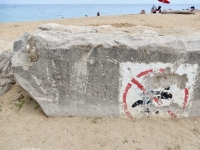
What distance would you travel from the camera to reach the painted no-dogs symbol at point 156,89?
2.83 m

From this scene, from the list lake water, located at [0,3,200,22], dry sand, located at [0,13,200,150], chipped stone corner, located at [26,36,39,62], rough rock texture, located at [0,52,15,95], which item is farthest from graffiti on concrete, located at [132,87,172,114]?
lake water, located at [0,3,200,22]

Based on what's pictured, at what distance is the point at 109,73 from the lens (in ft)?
9.34

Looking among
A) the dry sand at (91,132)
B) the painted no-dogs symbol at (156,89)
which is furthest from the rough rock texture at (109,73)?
the dry sand at (91,132)

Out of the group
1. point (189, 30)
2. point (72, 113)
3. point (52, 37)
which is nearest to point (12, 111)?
point (72, 113)

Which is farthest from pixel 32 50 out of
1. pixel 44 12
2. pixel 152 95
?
pixel 44 12

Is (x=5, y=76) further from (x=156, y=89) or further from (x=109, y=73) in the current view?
(x=156, y=89)

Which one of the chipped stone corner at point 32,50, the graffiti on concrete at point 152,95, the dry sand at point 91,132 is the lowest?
the dry sand at point 91,132

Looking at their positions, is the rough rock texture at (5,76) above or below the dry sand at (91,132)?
above

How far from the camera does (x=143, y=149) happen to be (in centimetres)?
264

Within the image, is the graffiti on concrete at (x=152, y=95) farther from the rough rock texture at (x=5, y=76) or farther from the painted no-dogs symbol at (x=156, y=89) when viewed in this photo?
the rough rock texture at (x=5, y=76)

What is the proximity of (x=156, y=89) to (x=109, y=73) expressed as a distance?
0.67 m

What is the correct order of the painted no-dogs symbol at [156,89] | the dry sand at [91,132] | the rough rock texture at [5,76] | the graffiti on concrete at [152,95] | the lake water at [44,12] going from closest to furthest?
1. the dry sand at [91,132]
2. the painted no-dogs symbol at [156,89]
3. the graffiti on concrete at [152,95]
4. the rough rock texture at [5,76]
5. the lake water at [44,12]

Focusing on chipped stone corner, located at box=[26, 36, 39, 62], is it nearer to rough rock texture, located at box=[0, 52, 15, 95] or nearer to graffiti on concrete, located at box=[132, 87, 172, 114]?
rough rock texture, located at box=[0, 52, 15, 95]

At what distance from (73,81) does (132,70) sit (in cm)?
78
